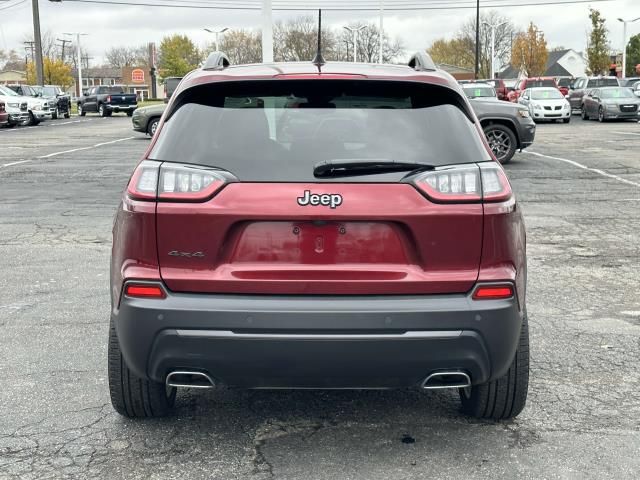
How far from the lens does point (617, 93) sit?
35.4 metres

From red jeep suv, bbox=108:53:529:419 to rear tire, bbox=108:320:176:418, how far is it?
37 centimetres

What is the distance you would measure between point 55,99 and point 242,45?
66.0 metres

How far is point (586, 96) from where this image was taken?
Answer: 124 ft

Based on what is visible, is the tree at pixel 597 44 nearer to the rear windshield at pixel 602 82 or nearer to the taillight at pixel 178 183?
the rear windshield at pixel 602 82

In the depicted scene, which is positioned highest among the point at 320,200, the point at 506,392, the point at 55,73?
the point at 55,73

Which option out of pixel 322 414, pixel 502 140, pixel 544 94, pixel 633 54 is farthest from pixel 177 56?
pixel 322 414

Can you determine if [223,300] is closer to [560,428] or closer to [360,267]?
[360,267]

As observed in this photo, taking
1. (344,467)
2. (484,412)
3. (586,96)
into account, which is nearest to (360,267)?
(344,467)

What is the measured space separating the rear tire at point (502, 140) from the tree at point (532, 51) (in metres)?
78.3

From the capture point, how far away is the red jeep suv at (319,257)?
3342 millimetres

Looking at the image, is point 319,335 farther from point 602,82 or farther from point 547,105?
point 602,82

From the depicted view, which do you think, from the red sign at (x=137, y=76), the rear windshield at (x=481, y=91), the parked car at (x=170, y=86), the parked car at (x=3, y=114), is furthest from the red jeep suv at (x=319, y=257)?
the red sign at (x=137, y=76)

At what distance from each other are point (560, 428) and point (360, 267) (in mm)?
1401

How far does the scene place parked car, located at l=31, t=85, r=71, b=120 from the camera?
152 ft
